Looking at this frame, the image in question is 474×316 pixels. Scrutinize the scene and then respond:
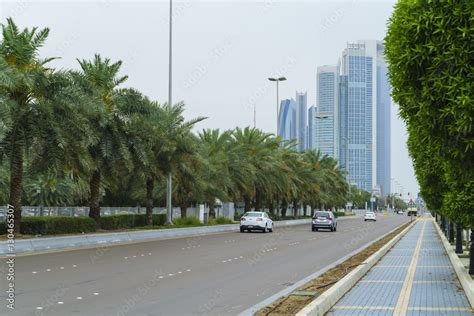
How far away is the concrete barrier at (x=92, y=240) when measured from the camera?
21.6m

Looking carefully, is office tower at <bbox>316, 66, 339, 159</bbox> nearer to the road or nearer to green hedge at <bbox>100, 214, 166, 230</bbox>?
green hedge at <bbox>100, 214, 166, 230</bbox>

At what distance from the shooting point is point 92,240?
26.4 m

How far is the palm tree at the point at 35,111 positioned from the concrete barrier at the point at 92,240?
2123 millimetres

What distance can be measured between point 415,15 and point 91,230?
2501 centimetres

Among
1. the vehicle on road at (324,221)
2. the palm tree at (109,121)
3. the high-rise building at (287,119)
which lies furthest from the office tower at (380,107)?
the palm tree at (109,121)

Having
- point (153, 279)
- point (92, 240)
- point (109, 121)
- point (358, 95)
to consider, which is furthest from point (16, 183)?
point (358, 95)

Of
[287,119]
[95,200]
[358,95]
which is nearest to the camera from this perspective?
[95,200]

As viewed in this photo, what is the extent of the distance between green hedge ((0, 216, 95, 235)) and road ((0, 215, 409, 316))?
11.3 ft

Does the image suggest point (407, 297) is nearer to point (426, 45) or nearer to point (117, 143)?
point (426, 45)

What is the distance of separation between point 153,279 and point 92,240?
1254cm

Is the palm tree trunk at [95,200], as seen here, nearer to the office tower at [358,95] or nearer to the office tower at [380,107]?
the office tower at [380,107]
